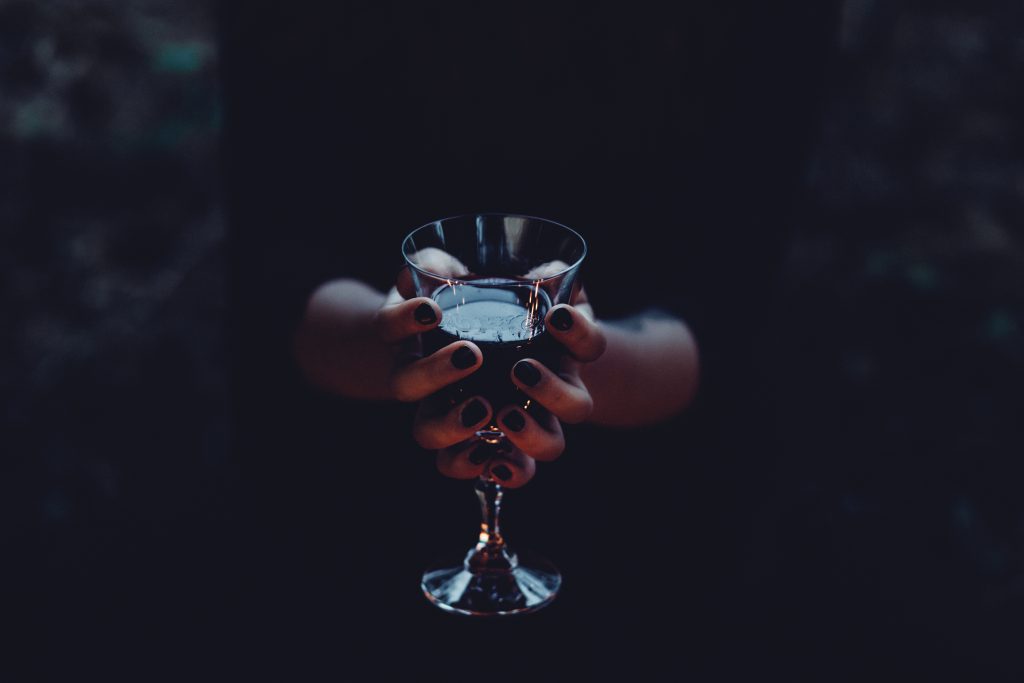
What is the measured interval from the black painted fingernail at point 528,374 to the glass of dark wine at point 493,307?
4 centimetres

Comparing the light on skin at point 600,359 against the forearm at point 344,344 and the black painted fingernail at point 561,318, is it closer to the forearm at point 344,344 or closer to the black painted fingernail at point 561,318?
the forearm at point 344,344

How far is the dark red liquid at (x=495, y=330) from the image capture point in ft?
3.95

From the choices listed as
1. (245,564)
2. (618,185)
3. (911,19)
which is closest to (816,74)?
A: (618,185)

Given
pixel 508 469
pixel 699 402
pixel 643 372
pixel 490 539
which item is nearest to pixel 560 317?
pixel 508 469

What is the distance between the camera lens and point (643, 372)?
1.69 meters

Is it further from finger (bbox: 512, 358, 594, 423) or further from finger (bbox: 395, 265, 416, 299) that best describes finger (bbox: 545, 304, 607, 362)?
finger (bbox: 395, 265, 416, 299)

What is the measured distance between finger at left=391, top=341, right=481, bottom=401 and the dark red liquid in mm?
36

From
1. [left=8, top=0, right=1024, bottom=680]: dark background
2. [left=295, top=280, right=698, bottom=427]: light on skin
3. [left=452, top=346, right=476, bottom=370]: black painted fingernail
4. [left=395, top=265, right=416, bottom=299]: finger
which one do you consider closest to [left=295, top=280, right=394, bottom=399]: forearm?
[left=295, top=280, right=698, bottom=427]: light on skin

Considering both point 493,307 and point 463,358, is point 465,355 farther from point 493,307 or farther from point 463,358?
point 493,307

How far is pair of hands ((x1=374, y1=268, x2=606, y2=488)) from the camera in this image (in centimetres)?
119

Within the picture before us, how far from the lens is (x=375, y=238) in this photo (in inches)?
75.6

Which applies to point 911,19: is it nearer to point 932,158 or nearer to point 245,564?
point 932,158

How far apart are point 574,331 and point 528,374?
8cm

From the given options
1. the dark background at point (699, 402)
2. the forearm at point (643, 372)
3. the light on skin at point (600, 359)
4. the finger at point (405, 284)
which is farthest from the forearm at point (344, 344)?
the forearm at point (643, 372)
